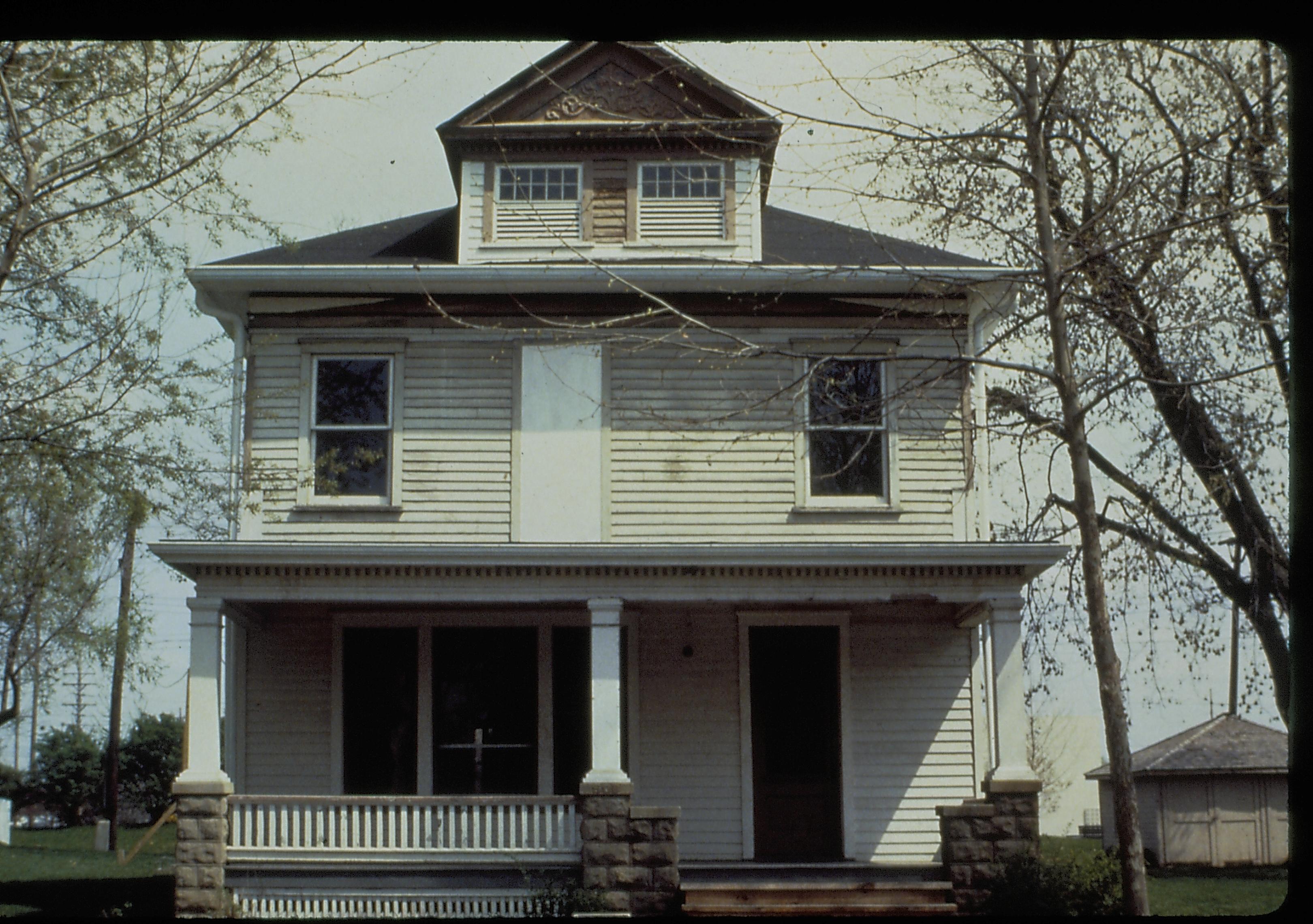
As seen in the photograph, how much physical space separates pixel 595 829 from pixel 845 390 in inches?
194

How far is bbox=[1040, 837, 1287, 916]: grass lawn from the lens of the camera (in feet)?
40.4

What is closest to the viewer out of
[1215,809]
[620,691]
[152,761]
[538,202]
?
[620,691]

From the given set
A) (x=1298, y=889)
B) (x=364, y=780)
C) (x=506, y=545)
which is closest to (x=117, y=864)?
(x=364, y=780)

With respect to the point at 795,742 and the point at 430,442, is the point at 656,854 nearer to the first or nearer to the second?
the point at 795,742

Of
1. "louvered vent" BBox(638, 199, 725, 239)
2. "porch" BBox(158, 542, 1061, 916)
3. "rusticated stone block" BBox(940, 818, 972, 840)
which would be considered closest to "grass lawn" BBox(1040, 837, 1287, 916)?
"rusticated stone block" BBox(940, 818, 972, 840)

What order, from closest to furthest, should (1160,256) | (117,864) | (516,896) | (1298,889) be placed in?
(1298,889)
(516,896)
(1160,256)
(117,864)

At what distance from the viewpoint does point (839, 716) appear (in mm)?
13156

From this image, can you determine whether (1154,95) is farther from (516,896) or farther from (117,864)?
(117,864)

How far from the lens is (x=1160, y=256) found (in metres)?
12.4

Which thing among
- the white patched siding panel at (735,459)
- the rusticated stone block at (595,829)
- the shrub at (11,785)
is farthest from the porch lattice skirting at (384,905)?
the shrub at (11,785)

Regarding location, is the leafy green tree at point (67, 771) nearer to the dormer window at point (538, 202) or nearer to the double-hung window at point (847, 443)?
the dormer window at point (538, 202)

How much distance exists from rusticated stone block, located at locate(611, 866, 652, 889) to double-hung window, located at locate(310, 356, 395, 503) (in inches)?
168

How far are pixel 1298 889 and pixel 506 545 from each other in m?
7.12

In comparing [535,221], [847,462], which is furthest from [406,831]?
[535,221]
